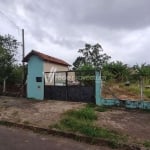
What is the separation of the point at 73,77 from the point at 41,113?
19.1 ft

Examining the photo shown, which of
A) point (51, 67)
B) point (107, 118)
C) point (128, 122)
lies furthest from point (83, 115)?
point (51, 67)

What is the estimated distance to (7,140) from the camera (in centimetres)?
700

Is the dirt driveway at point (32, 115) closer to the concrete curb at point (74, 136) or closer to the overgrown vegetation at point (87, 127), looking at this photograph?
the concrete curb at point (74, 136)

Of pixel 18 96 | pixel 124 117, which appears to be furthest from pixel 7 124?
pixel 18 96

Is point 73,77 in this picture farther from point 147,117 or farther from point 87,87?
point 147,117

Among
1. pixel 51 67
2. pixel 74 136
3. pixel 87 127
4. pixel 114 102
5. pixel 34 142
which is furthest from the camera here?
pixel 51 67

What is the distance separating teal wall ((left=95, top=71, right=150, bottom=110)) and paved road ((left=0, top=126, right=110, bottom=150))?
5.56 metres

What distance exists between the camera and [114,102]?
12430 mm

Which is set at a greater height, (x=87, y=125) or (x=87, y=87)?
(x=87, y=87)

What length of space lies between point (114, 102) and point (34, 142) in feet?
21.1

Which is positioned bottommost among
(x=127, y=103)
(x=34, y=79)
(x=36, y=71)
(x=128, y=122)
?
(x=128, y=122)

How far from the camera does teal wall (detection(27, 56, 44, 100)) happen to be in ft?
52.5

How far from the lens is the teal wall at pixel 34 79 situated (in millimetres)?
15992

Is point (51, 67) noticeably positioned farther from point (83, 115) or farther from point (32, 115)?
point (83, 115)
